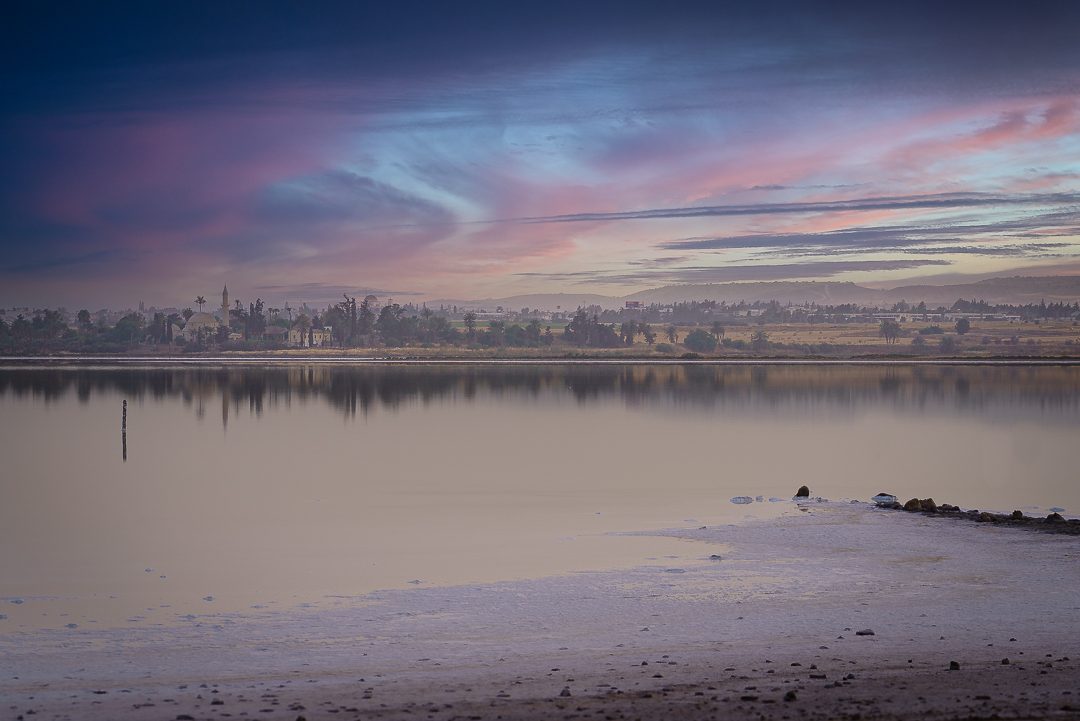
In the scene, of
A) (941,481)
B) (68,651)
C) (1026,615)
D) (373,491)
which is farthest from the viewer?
(941,481)

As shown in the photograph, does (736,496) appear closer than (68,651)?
No

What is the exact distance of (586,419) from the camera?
6178cm

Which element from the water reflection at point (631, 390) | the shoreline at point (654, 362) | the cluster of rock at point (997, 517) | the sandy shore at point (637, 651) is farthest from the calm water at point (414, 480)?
the shoreline at point (654, 362)

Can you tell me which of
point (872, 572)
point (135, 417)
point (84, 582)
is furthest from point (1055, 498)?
point (135, 417)

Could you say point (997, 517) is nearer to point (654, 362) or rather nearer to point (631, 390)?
point (631, 390)

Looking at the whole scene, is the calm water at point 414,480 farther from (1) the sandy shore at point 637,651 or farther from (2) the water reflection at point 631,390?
(1) the sandy shore at point 637,651

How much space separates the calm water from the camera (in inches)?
741

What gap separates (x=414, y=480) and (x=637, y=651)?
22.4 metres

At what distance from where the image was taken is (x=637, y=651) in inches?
494

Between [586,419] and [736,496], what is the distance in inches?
1279

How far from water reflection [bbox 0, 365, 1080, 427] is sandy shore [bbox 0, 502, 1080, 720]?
45.4 meters

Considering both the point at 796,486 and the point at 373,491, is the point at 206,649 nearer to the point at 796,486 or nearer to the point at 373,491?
the point at 373,491

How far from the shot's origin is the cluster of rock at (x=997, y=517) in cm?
2139

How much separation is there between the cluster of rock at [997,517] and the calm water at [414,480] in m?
3.07
